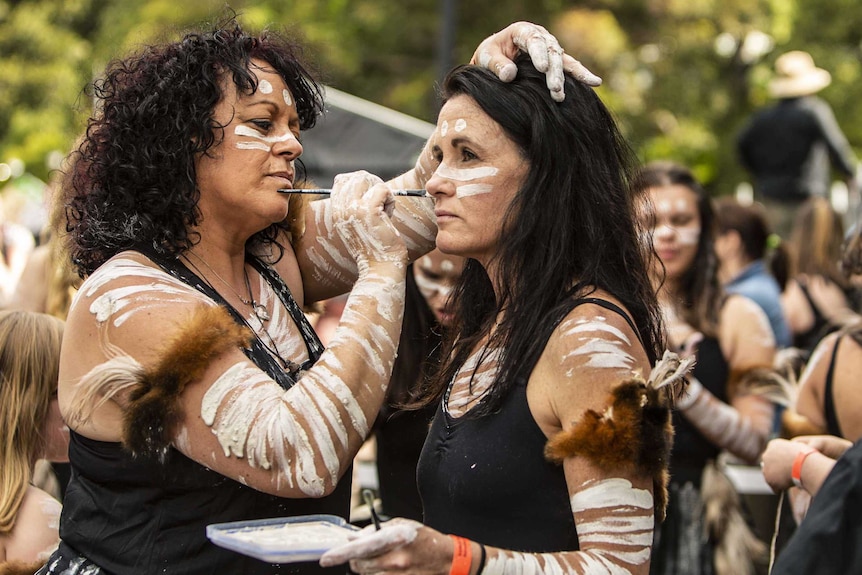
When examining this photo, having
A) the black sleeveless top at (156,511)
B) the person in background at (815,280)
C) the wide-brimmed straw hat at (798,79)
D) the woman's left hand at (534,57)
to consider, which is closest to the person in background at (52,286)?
the black sleeveless top at (156,511)

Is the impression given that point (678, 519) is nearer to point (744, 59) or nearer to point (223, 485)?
point (223, 485)

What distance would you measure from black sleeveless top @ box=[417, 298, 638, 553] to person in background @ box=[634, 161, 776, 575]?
1944 mm

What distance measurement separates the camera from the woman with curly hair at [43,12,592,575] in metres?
2.11

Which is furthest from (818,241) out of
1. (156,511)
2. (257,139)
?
(156,511)

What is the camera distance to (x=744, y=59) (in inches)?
596

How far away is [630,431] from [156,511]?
3.20 ft

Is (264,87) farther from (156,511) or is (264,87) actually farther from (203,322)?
(156,511)

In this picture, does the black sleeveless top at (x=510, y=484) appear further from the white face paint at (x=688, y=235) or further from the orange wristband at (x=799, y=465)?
the white face paint at (x=688, y=235)

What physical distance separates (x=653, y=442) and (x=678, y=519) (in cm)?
230

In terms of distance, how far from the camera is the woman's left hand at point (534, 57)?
2205 millimetres

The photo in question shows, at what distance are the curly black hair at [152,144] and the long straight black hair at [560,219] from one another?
59 centimetres

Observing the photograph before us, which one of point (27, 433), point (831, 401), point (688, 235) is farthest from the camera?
point (688, 235)

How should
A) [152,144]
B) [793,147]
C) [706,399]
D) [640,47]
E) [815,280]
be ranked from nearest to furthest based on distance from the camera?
[152,144]
[706,399]
[815,280]
[793,147]
[640,47]

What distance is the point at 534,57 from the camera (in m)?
2.22
